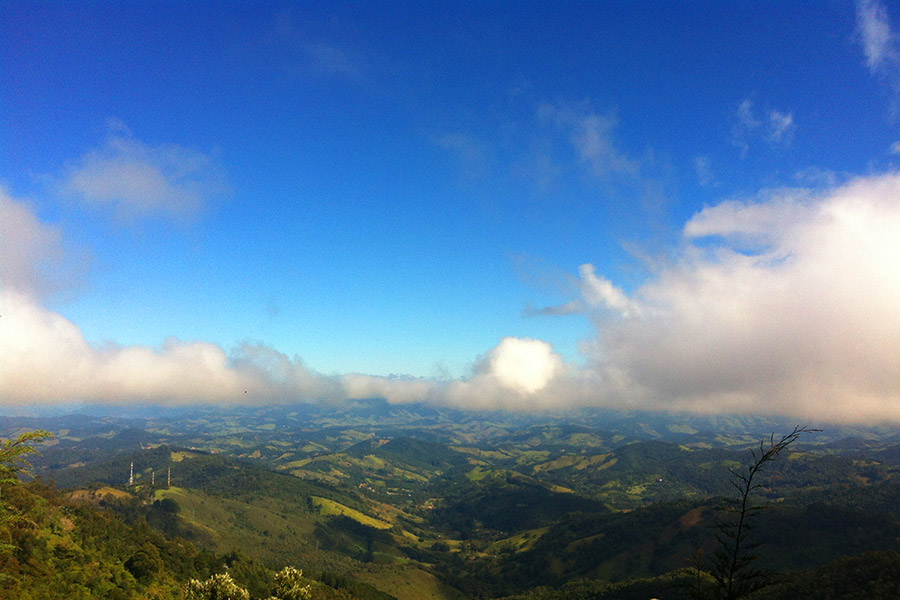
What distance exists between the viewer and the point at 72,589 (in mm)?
88125

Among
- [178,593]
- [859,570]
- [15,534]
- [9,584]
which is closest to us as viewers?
[9,584]

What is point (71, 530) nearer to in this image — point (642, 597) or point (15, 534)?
point (15, 534)

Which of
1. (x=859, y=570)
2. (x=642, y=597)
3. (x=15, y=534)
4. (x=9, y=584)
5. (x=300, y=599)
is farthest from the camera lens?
(x=642, y=597)

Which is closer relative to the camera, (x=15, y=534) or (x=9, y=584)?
(x=9, y=584)

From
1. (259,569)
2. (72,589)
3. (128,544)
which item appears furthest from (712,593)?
(259,569)

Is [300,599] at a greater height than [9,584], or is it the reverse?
[300,599]

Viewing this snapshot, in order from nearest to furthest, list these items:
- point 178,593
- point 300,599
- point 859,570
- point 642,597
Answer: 1. point 300,599
2. point 178,593
3. point 859,570
4. point 642,597

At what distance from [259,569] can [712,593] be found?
22840cm

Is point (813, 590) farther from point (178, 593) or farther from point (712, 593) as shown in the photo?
point (178, 593)

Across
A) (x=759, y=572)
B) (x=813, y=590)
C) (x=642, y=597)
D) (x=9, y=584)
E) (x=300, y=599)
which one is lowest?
(x=642, y=597)

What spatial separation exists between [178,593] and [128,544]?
99.2 ft

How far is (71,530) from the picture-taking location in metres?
119

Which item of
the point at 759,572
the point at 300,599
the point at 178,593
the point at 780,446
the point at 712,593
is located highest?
the point at 780,446

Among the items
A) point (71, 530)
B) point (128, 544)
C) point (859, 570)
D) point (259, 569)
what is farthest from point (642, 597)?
point (71, 530)
